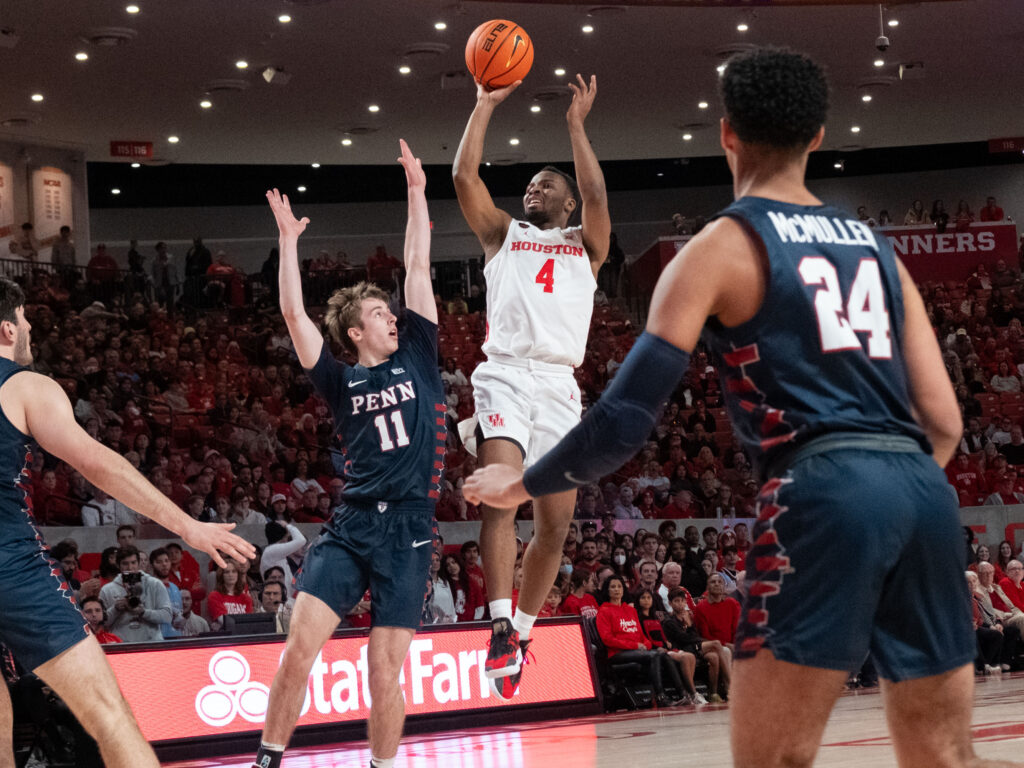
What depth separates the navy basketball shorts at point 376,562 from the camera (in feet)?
17.8

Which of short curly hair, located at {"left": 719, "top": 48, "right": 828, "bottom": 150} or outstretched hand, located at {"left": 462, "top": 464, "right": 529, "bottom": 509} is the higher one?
short curly hair, located at {"left": 719, "top": 48, "right": 828, "bottom": 150}

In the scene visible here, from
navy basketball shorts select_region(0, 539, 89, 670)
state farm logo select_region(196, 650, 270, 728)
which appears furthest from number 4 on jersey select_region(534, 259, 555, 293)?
state farm logo select_region(196, 650, 270, 728)

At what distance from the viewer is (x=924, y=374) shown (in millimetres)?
2676

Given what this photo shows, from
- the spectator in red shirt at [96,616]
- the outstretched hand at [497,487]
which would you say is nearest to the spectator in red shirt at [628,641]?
the spectator in red shirt at [96,616]

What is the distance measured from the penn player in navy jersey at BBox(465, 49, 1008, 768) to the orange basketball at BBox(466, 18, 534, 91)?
3453mm

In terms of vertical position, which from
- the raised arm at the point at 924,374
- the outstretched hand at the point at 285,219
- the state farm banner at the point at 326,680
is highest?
the outstretched hand at the point at 285,219

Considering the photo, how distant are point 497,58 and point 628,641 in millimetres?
7062

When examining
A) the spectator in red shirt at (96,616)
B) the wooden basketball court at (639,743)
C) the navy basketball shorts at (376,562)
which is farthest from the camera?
the spectator in red shirt at (96,616)

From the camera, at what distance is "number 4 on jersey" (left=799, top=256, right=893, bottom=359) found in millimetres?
2459

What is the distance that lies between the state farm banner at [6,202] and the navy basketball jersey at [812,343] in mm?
22072

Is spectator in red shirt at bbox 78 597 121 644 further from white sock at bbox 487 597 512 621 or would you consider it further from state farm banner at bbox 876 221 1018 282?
state farm banner at bbox 876 221 1018 282

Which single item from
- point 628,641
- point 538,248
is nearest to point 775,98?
point 538,248

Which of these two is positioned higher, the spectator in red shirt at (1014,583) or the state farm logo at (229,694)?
the state farm logo at (229,694)

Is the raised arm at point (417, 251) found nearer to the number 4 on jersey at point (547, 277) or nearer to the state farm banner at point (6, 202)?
the number 4 on jersey at point (547, 277)
